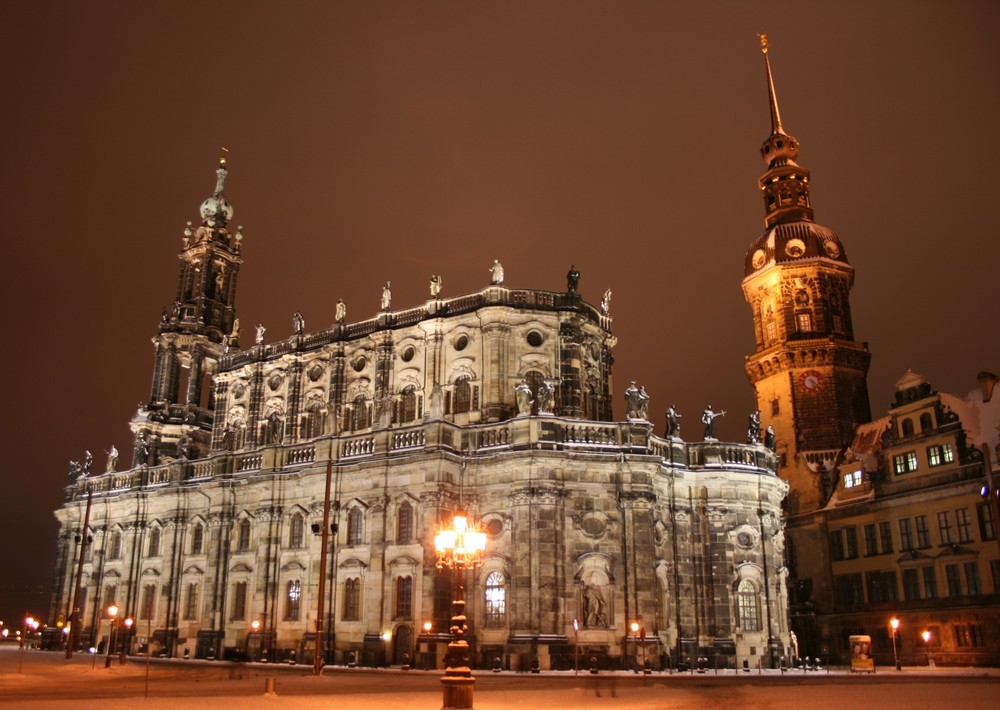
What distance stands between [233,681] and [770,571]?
27669mm

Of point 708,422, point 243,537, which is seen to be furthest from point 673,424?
point 243,537

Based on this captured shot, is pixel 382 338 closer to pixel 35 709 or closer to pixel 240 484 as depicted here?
pixel 240 484

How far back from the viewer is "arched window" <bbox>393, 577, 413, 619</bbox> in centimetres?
4012

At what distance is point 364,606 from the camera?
4150 centimetres

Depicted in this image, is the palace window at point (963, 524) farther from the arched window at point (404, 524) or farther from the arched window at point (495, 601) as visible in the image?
the arched window at point (404, 524)

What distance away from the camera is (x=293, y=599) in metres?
45.1

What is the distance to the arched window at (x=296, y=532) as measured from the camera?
45625 millimetres

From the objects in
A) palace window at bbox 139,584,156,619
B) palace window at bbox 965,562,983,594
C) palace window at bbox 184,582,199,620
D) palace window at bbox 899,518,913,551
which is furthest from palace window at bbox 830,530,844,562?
palace window at bbox 139,584,156,619

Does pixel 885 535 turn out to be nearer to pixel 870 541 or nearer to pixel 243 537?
pixel 870 541

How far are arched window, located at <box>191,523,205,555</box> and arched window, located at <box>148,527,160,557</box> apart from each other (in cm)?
405

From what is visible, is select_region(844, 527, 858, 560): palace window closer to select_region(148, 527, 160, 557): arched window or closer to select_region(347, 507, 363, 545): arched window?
select_region(347, 507, 363, 545): arched window

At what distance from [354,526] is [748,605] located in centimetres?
2071

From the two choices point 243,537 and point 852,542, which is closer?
point 243,537

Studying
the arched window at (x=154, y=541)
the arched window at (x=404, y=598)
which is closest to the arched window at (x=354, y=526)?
the arched window at (x=404, y=598)
